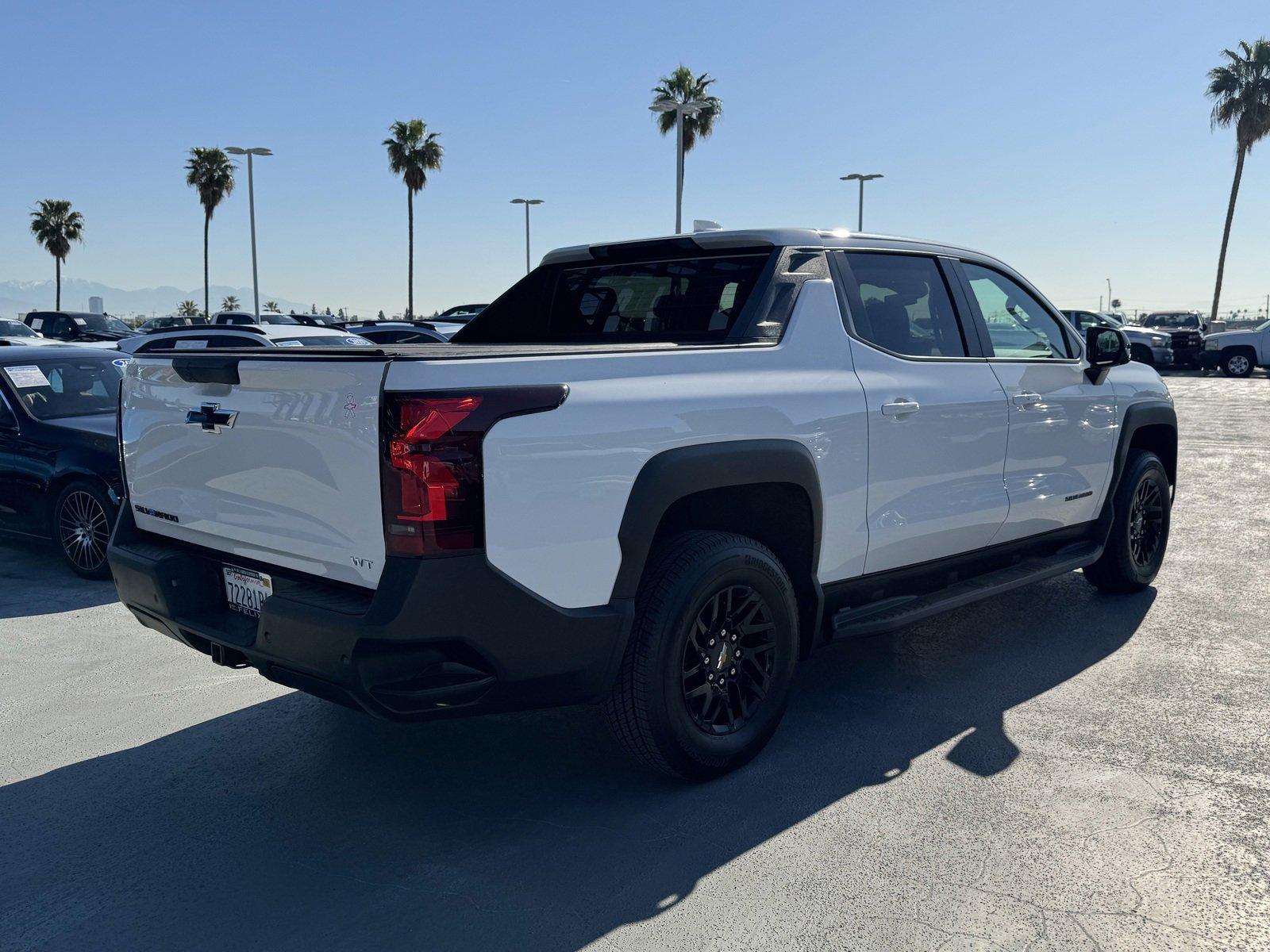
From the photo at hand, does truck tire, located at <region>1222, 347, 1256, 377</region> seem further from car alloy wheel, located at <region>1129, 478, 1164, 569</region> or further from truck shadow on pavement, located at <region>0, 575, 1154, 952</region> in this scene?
truck shadow on pavement, located at <region>0, 575, 1154, 952</region>

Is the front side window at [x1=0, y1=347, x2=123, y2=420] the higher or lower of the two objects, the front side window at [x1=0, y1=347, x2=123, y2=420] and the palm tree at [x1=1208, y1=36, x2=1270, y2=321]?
the lower

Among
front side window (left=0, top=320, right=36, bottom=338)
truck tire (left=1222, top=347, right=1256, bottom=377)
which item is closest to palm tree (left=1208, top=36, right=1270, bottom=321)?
truck tire (left=1222, top=347, right=1256, bottom=377)

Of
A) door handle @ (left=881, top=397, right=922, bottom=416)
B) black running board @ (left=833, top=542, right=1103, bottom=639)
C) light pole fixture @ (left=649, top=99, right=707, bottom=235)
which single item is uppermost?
light pole fixture @ (left=649, top=99, right=707, bottom=235)

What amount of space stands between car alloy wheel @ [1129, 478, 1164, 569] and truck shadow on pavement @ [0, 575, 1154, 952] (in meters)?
1.68

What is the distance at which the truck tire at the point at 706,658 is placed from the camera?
3.42 meters

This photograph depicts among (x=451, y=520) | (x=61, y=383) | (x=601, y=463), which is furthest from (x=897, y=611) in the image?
(x=61, y=383)

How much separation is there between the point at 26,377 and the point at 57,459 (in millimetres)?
934

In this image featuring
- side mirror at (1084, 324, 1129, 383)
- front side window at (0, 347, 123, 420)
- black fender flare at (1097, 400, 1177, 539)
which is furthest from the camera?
front side window at (0, 347, 123, 420)

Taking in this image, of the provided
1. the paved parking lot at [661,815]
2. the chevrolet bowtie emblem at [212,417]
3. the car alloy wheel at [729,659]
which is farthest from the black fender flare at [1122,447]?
the chevrolet bowtie emblem at [212,417]

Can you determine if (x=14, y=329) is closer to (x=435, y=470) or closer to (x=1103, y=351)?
(x=1103, y=351)

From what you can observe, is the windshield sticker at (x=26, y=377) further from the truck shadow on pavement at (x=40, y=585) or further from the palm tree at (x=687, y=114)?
the palm tree at (x=687, y=114)

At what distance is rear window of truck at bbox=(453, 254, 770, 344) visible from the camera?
4316mm

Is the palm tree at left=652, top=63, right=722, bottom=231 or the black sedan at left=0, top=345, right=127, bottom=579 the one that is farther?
the palm tree at left=652, top=63, right=722, bottom=231

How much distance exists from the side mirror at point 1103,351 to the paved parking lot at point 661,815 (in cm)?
139
